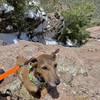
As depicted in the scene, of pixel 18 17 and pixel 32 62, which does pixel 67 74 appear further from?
pixel 18 17

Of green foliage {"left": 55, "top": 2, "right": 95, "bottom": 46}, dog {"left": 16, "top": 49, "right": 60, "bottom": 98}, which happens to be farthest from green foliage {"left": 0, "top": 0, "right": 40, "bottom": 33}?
dog {"left": 16, "top": 49, "right": 60, "bottom": 98}

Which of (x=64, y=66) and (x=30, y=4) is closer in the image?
(x=64, y=66)

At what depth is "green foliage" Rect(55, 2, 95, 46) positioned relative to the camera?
612 inches

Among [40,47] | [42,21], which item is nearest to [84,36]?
[42,21]

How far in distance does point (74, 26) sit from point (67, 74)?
783 centimetres

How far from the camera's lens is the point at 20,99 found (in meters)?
6.22

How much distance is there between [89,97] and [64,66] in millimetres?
1057

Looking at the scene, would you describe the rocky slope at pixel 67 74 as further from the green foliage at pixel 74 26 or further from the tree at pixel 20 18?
the green foliage at pixel 74 26

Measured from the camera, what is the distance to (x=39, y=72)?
5.73 m

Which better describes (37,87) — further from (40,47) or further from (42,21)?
(42,21)

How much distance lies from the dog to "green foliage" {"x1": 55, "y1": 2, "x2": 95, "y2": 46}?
961 cm

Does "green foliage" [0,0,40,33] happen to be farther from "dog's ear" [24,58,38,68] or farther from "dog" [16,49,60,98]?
"dog's ear" [24,58,38,68]

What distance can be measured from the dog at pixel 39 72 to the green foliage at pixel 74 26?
9608 mm

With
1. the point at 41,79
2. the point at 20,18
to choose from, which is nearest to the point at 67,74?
the point at 41,79
